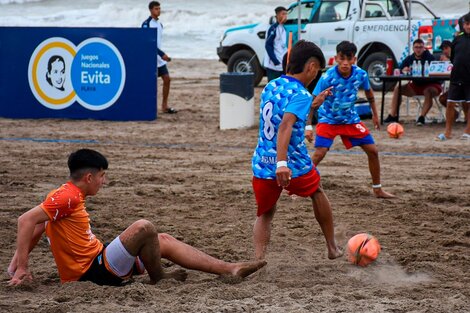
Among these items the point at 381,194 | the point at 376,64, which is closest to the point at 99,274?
the point at 381,194

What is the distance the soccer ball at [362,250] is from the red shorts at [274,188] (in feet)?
1.56

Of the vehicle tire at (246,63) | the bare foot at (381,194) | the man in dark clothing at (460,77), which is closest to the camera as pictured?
the bare foot at (381,194)

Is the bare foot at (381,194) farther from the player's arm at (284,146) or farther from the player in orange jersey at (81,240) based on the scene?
the player in orange jersey at (81,240)

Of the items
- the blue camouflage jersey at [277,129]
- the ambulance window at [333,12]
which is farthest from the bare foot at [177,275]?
the ambulance window at [333,12]

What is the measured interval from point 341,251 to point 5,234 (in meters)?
2.70

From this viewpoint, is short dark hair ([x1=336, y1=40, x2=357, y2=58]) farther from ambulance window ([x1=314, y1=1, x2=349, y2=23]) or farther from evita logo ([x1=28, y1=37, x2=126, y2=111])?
ambulance window ([x1=314, y1=1, x2=349, y2=23])

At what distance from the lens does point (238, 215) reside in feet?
26.5

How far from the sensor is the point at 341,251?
6555 mm

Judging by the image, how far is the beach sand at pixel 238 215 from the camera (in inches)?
209

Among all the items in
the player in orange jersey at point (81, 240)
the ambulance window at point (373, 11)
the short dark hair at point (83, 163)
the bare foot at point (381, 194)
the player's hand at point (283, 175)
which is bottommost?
the bare foot at point (381, 194)

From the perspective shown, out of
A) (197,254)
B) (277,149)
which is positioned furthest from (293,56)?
(197,254)

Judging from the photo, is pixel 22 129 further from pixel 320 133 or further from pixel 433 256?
pixel 433 256

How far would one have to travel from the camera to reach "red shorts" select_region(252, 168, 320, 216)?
6.07 m

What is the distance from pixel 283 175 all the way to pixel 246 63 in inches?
586
